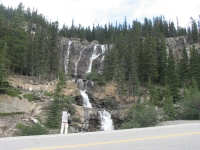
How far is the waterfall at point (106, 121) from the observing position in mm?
33375

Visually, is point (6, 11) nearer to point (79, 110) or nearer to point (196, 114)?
point (79, 110)

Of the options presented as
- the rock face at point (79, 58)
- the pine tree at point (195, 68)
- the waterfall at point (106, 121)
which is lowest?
the waterfall at point (106, 121)

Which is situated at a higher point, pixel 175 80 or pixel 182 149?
pixel 175 80

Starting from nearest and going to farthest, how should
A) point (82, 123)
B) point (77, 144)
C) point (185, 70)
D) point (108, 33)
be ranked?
point (77, 144), point (82, 123), point (185, 70), point (108, 33)

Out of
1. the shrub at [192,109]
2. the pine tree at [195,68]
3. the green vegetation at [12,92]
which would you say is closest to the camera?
the shrub at [192,109]

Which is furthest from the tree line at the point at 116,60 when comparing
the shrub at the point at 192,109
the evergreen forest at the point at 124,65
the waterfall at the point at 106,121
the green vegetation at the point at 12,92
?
the shrub at the point at 192,109

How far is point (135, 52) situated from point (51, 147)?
53.9 m

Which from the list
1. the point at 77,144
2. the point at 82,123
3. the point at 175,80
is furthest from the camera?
the point at 175,80

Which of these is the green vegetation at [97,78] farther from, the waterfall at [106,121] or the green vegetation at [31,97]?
the green vegetation at [31,97]

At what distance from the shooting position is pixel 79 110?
31375 mm

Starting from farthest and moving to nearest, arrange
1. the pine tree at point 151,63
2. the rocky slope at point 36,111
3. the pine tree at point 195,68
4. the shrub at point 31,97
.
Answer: the pine tree at point 195,68 < the pine tree at point 151,63 < the shrub at point 31,97 < the rocky slope at point 36,111

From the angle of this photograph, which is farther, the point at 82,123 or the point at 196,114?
the point at 82,123

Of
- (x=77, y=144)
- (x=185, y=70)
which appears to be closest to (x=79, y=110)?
(x=77, y=144)

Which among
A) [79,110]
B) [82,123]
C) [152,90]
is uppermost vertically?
[152,90]
